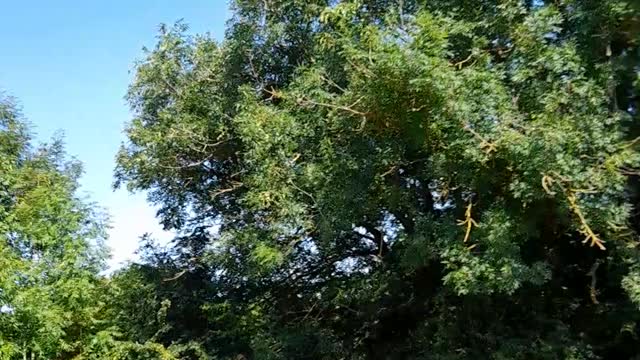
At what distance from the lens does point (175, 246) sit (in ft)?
28.3

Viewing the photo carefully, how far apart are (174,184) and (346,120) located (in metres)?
3.22

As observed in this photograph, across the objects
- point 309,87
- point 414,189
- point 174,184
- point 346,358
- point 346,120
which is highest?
point 174,184

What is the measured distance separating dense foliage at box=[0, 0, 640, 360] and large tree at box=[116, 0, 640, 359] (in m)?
0.02

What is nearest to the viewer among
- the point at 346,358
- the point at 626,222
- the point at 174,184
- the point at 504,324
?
the point at 626,222

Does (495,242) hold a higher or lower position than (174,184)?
lower

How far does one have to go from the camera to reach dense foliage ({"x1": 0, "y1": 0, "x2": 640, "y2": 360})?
505 cm

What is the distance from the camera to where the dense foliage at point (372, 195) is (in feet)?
16.6

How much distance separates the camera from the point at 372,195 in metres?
6.02

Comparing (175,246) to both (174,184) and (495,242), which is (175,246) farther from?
(495,242)

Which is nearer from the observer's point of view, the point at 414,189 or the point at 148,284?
the point at 414,189

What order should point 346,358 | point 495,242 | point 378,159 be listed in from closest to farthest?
point 495,242, point 378,159, point 346,358

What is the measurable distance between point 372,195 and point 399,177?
345mm

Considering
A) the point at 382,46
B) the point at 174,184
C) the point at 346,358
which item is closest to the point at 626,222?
the point at 382,46

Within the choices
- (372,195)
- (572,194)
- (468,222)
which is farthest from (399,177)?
(572,194)
